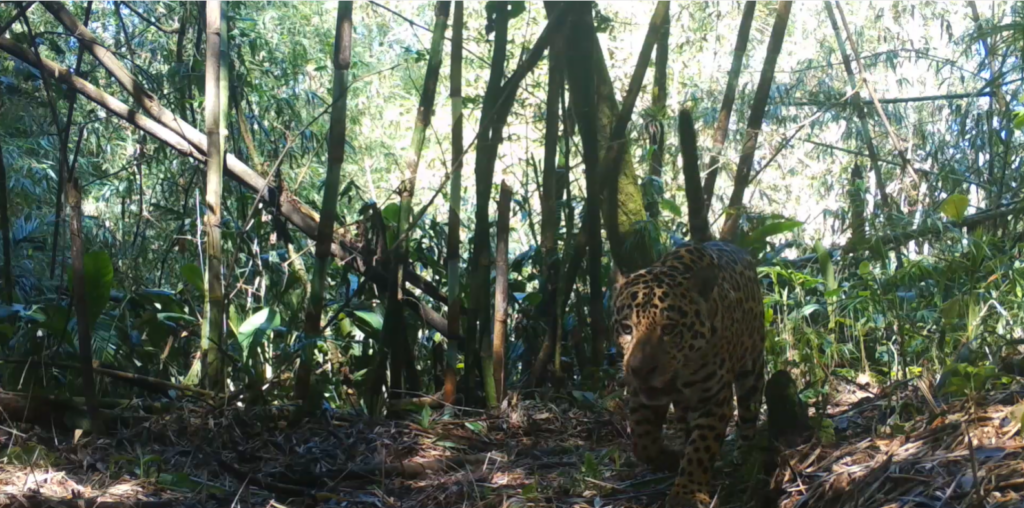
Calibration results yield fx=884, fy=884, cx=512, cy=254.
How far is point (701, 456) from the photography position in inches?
117

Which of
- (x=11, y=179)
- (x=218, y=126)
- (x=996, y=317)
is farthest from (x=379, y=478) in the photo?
(x=11, y=179)

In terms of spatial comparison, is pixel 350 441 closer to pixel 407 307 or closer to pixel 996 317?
pixel 407 307

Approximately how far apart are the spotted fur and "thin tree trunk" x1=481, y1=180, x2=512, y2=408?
3.31 feet

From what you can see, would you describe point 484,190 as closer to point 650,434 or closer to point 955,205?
point 650,434

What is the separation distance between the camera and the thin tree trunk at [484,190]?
13.6ft

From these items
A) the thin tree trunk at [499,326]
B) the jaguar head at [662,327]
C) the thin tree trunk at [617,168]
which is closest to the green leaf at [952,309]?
the jaguar head at [662,327]

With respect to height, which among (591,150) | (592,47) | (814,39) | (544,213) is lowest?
(544,213)

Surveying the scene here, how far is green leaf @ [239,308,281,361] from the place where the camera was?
13.1 feet

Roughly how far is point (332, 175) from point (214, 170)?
1.61 ft

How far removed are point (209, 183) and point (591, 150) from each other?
71.8 inches

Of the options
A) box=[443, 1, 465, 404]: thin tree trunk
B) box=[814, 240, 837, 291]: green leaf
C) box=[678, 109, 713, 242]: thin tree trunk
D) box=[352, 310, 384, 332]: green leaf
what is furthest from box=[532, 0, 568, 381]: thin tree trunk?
box=[814, 240, 837, 291]: green leaf

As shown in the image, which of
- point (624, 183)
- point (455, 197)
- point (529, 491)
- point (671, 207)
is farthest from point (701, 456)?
point (671, 207)

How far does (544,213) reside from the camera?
4.61 meters

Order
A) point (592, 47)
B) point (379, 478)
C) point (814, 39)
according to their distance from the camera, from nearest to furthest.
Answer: point (379, 478) < point (592, 47) < point (814, 39)
